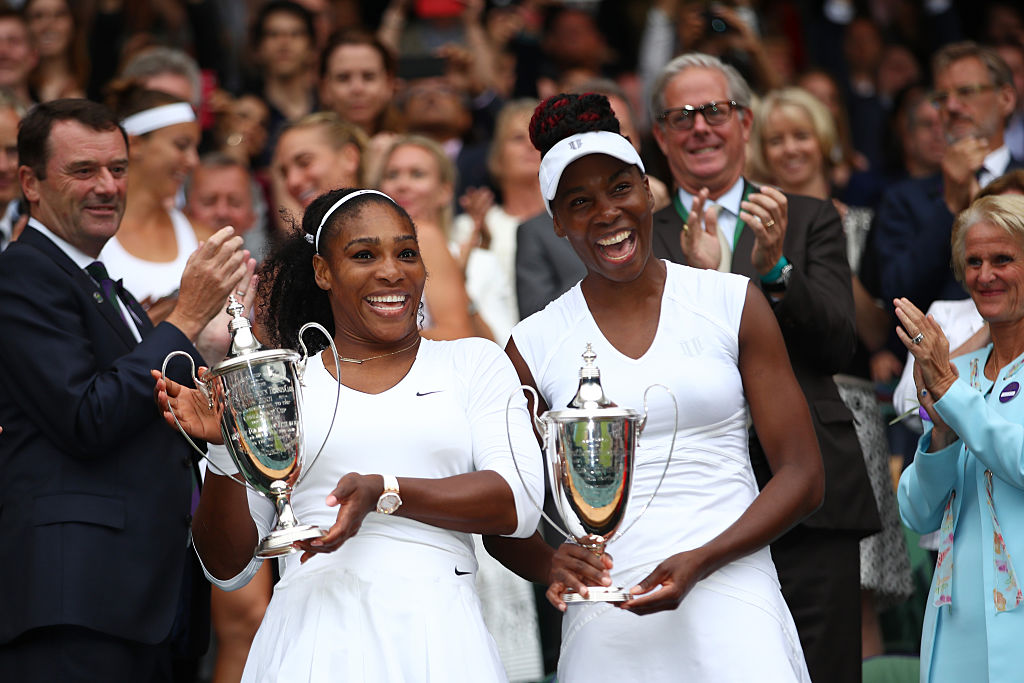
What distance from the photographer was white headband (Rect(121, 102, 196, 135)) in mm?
5598

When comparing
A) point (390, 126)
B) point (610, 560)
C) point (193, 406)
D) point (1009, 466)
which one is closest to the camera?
point (610, 560)

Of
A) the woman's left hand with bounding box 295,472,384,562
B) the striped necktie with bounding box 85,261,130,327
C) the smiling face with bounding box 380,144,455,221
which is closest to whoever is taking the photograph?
the woman's left hand with bounding box 295,472,384,562

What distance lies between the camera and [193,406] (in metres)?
3.29

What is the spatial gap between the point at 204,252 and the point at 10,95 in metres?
2.12

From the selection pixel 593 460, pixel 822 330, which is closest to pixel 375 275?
pixel 593 460

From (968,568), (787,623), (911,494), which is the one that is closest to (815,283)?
(911,494)

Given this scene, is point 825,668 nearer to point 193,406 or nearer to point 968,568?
point 968,568

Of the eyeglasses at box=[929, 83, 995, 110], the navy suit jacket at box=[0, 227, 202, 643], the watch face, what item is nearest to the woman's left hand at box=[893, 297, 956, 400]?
the watch face

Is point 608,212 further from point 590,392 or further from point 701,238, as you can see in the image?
point 701,238

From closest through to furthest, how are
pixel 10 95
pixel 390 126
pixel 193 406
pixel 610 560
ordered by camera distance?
pixel 610 560, pixel 193 406, pixel 10 95, pixel 390 126

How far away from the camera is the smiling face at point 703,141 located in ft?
15.1

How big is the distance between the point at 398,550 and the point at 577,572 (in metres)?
0.45

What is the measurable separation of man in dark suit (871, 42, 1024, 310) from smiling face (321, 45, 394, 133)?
2.81m

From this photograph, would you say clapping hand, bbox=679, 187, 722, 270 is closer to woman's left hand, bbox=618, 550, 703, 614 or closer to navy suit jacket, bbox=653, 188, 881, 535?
navy suit jacket, bbox=653, 188, 881, 535
